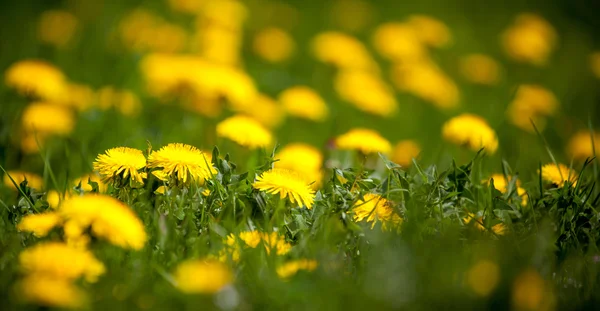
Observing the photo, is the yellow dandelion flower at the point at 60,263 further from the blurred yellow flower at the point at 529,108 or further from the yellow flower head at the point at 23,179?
the blurred yellow flower at the point at 529,108

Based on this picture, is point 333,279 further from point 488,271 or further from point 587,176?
point 587,176

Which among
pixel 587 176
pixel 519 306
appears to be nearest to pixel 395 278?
pixel 519 306

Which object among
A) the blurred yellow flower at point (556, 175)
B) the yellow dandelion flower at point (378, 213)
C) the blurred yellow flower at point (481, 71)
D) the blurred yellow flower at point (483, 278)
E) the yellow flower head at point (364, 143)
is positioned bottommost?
the blurred yellow flower at point (481, 71)

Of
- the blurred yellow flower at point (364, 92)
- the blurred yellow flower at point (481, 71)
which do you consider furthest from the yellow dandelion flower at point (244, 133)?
the blurred yellow flower at point (481, 71)

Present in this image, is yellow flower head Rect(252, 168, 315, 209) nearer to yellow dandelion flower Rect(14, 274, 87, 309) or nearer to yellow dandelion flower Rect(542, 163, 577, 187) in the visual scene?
yellow dandelion flower Rect(14, 274, 87, 309)

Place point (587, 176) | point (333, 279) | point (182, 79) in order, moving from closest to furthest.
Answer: point (333, 279), point (587, 176), point (182, 79)

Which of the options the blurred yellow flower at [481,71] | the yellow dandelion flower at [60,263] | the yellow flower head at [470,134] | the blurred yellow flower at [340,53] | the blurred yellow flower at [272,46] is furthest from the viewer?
the blurred yellow flower at [481,71]
